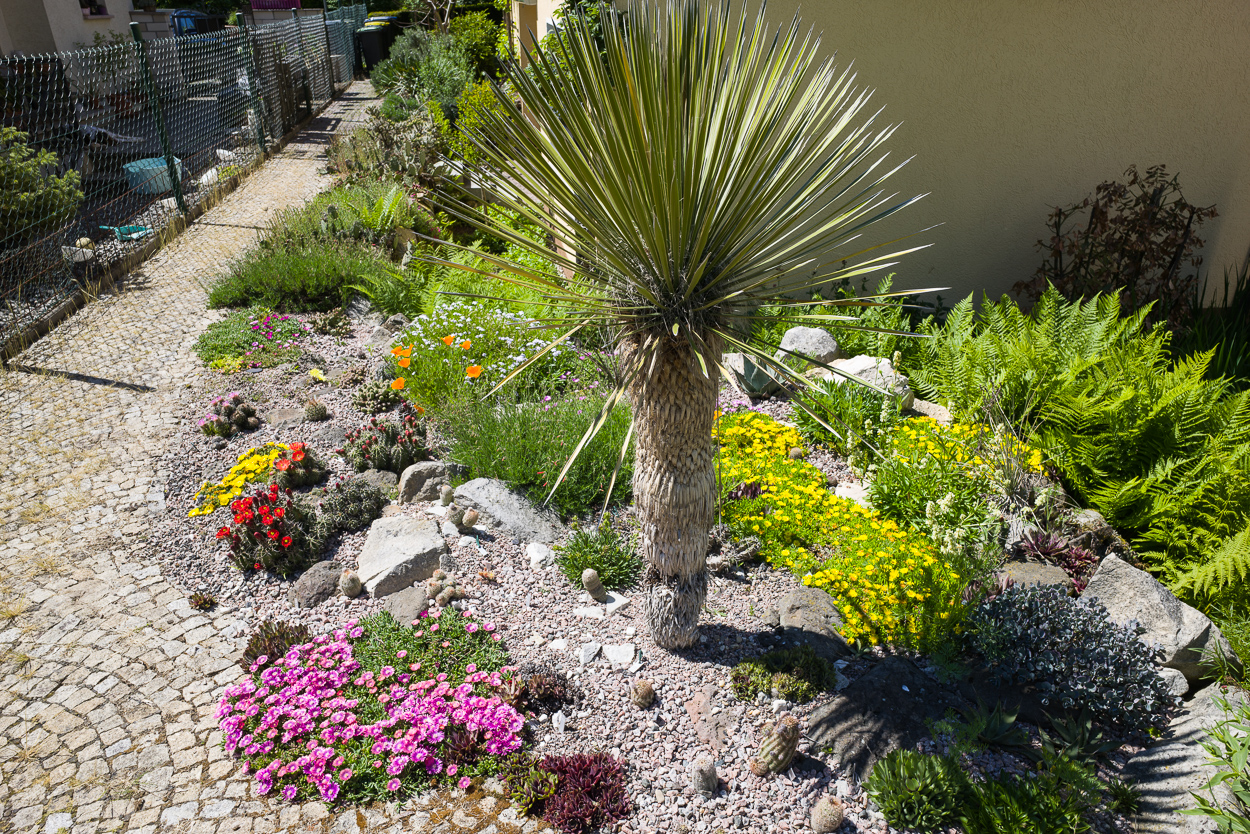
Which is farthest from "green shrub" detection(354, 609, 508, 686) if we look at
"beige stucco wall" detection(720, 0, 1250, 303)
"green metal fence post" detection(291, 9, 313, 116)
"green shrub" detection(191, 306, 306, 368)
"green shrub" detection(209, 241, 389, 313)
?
"green metal fence post" detection(291, 9, 313, 116)

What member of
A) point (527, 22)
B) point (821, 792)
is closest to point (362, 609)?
point (821, 792)

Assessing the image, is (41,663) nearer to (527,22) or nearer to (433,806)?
(433,806)

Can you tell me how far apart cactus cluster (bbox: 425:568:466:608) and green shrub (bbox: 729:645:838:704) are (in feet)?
4.80

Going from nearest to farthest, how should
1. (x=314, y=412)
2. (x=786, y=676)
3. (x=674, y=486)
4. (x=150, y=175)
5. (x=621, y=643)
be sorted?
(x=674, y=486) → (x=786, y=676) → (x=621, y=643) → (x=314, y=412) → (x=150, y=175)

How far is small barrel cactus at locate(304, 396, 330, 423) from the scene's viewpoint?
532 centimetres

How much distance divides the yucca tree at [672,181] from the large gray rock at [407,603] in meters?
1.68

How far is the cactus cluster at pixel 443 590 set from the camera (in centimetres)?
372

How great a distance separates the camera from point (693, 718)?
3.18 metres

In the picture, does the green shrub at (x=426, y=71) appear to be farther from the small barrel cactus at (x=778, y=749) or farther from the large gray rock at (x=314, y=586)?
the small barrel cactus at (x=778, y=749)

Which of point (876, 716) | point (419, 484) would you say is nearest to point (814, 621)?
point (876, 716)

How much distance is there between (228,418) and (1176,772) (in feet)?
19.0

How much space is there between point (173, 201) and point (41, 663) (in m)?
7.91

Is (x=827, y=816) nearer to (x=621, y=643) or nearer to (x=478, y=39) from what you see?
(x=621, y=643)

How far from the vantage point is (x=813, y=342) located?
5.90 m
